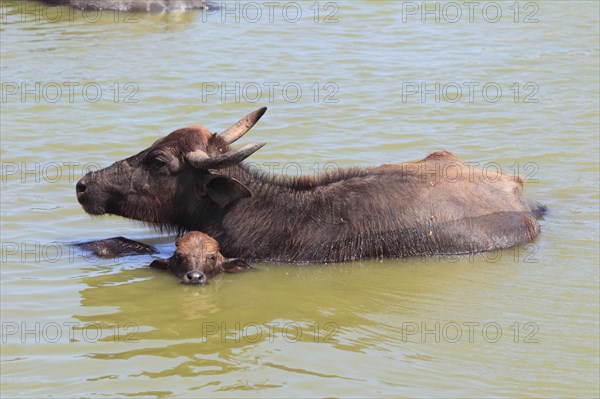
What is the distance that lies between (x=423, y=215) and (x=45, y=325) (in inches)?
135

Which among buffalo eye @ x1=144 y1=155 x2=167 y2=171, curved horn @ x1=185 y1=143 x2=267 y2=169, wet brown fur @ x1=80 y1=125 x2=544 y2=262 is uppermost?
curved horn @ x1=185 y1=143 x2=267 y2=169

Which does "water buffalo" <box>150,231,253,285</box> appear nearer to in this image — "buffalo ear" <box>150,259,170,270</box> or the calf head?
"buffalo ear" <box>150,259,170,270</box>

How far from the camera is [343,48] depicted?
1847 cm

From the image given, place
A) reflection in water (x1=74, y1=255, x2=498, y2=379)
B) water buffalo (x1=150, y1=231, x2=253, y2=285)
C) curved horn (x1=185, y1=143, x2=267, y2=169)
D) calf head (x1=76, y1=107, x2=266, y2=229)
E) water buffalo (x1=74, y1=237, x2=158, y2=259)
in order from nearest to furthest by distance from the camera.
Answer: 1. reflection in water (x1=74, y1=255, x2=498, y2=379)
2. curved horn (x1=185, y1=143, x2=267, y2=169)
3. water buffalo (x1=150, y1=231, x2=253, y2=285)
4. calf head (x1=76, y1=107, x2=266, y2=229)
5. water buffalo (x1=74, y1=237, x2=158, y2=259)

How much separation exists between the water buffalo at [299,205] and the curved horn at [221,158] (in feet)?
0.06

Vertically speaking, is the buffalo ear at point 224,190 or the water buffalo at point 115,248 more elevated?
the buffalo ear at point 224,190

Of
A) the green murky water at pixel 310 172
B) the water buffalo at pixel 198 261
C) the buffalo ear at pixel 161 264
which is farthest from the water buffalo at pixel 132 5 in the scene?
the water buffalo at pixel 198 261

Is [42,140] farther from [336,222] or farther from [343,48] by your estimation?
[343,48]

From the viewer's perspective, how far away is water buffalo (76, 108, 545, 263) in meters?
10.1

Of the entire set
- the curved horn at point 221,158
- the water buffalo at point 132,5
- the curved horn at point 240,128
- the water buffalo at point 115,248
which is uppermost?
the water buffalo at point 132,5

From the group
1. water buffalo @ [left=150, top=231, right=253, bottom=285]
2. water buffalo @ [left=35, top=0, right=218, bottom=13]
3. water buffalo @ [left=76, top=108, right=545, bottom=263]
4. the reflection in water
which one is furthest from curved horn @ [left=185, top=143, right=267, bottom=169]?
water buffalo @ [left=35, top=0, right=218, bottom=13]

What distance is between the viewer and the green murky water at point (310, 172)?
7777mm

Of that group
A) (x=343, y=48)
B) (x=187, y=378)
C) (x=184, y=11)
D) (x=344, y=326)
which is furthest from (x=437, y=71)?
(x=187, y=378)

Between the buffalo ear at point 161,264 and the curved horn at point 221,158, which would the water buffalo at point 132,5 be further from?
the buffalo ear at point 161,264
